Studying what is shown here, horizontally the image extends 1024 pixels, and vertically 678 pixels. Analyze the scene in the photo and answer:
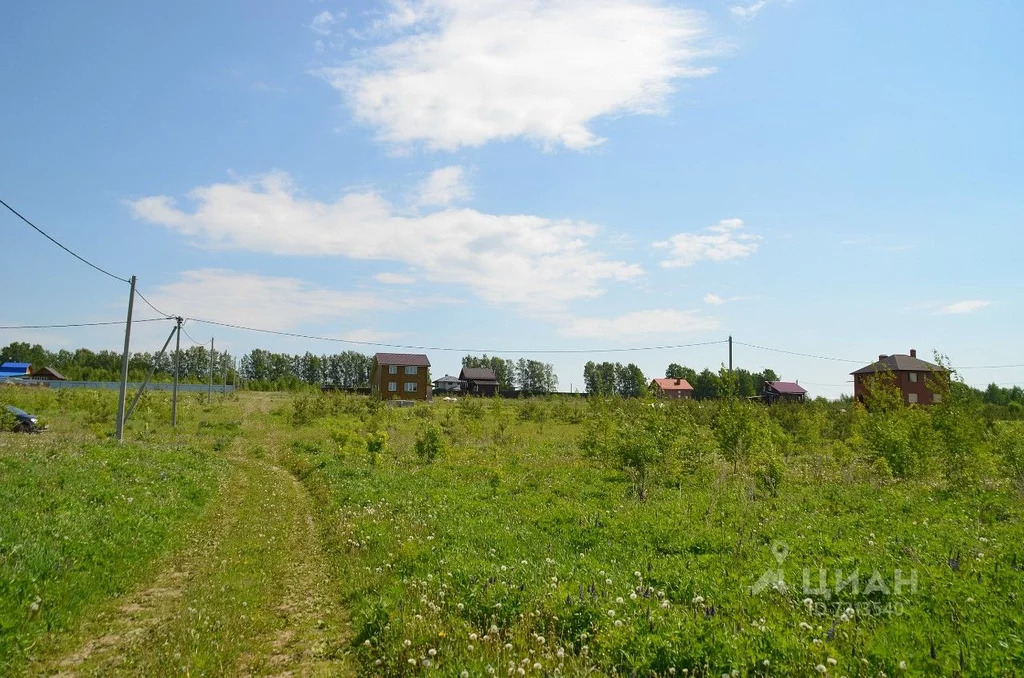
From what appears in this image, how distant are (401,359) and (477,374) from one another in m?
32.9

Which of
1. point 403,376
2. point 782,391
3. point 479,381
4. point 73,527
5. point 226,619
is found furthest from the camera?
point 479,381

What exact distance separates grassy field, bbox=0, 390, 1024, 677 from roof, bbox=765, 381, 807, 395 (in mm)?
90148

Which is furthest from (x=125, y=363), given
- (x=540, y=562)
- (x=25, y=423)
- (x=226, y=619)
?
(x=540, y=562)

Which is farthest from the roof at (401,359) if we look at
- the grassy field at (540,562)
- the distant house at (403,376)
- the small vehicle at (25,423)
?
the grassy field at (540,562)

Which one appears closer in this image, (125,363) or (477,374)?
(125,363)

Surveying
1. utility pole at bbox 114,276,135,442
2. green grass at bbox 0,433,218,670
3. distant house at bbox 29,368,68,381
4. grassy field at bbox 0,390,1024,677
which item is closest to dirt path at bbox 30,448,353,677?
grassy field at bbox 0,390,1024,677

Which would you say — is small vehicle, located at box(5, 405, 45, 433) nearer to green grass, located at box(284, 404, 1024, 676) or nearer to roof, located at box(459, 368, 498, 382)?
green grass, located at box(284, 404, 1024, 676)

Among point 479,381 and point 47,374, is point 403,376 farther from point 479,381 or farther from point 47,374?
point 47,374

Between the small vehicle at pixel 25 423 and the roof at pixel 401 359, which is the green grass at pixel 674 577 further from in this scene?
the roof at pixel 401 359

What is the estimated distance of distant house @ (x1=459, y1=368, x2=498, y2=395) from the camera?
117 m

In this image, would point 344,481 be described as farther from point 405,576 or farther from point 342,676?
point 342,676

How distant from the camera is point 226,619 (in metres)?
7.45

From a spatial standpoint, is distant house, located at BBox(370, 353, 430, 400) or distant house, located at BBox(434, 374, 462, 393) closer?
distant house, located at BBox(370, 353, 430, 400)

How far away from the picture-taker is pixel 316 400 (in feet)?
169
